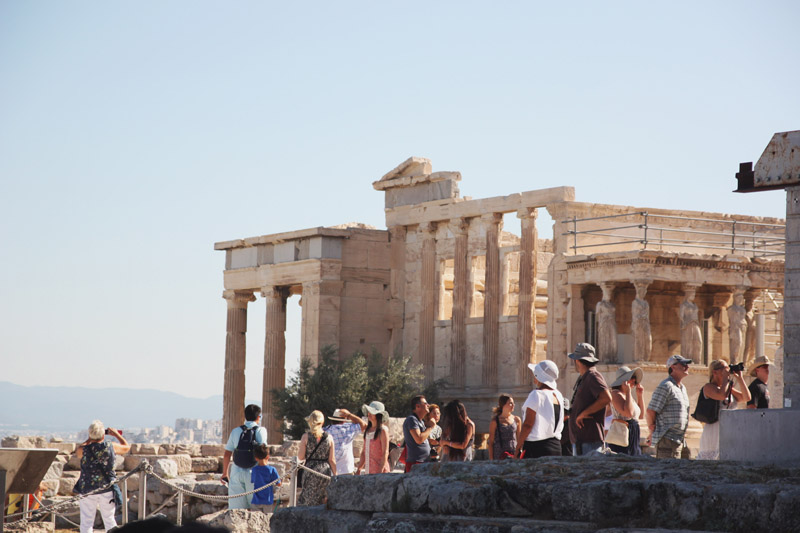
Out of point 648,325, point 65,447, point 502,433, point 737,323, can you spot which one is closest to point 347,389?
point 65,447

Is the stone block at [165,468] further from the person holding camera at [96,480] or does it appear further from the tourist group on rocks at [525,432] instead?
the person holding camera at [96,480]

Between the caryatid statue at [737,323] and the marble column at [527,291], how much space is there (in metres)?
3.81

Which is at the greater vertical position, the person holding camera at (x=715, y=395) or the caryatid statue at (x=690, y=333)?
the caryatid statue at (x=690, y=333)

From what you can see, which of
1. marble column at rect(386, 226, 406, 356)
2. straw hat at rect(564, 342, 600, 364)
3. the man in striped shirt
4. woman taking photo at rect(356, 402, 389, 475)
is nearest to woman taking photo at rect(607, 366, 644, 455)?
the man in striped shirt

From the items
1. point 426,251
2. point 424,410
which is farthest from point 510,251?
point 424,410

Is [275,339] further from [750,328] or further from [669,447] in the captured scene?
[669,447]

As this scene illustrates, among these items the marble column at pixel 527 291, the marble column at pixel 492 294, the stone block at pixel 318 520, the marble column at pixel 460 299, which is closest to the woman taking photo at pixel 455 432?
the stone block at pixel 318 520

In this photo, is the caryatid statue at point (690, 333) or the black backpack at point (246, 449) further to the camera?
the caryatid statue at point (690, 333)

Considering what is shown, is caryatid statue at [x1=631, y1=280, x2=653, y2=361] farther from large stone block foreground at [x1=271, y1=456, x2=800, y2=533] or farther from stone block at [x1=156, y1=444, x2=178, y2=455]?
large stone block foreground at [x1=271, y1=456, x2=800, y2=533]

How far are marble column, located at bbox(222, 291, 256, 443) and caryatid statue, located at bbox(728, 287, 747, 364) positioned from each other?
1146 centimetres

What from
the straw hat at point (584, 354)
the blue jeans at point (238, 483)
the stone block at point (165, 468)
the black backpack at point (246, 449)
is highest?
the straw hat at point (584, 354)

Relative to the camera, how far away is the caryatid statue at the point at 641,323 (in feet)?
75.3

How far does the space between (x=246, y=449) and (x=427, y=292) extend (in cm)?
1629

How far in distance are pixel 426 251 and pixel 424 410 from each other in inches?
608
